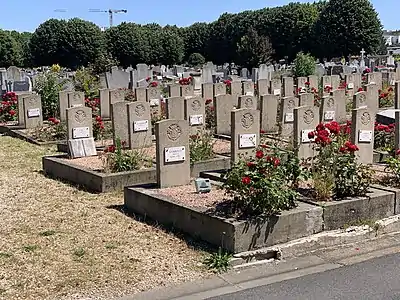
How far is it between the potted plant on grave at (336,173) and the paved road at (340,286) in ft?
4.02

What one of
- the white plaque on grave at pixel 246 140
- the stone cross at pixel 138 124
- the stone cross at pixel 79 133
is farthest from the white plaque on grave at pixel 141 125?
the white plaque on grave at pixel 246 140

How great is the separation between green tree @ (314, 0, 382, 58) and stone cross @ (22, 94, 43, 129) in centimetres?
4530

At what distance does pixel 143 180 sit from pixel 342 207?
338 centimetres

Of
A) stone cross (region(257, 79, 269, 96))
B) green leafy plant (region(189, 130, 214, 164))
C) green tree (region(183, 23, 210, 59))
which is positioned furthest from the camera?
green tree (region(183, 23, 210, 59))

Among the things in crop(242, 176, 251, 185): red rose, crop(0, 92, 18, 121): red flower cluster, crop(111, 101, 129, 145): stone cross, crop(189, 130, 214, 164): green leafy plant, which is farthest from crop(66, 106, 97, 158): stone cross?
crop(0, 92, 18, 121): red flower cluster

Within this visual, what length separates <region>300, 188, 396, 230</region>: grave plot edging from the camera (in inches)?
250

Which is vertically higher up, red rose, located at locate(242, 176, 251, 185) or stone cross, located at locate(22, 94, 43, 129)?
stone cross, located at locate(22, 94, 43, 129)

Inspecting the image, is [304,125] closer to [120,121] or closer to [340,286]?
[120,121]

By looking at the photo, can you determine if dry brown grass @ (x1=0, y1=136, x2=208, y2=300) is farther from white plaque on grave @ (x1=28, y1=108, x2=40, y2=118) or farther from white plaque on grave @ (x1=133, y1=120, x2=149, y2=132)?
white plaque on grave @ (x1=28, y1=108, x2=40, y2=118)

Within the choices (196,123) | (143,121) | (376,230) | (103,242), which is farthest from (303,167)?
(196,123)

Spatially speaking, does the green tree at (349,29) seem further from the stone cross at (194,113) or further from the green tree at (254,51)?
the stone cross at (194,113)

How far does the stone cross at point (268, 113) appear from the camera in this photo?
1343 centimetres

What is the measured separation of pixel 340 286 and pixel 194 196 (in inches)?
93.3

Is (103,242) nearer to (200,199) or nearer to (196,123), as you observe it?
(200,199)
